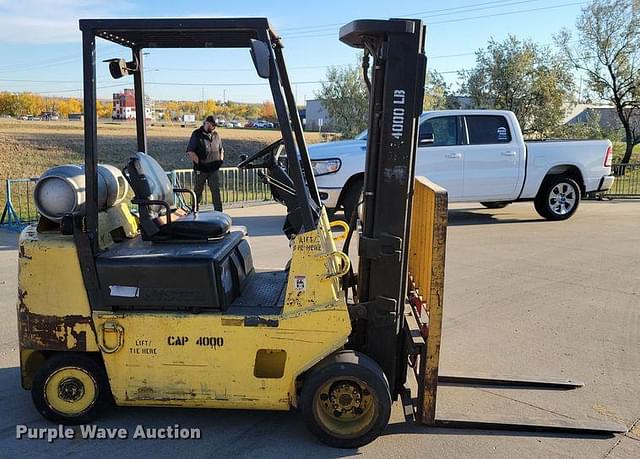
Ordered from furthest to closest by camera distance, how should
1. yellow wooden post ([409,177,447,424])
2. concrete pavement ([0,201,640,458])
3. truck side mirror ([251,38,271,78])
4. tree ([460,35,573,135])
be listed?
tree ([460,35,573,135]) → concrete pavement ([0,201,640,458]) → yellow wooden post ([409,177,447,424]) → truck side mirror ([251,38,271,78])

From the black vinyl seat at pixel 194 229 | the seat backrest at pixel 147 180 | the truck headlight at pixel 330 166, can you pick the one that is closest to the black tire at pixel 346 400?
the black vinyl seat at pixel 194 229

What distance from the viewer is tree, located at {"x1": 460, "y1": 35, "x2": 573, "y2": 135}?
27328 mm

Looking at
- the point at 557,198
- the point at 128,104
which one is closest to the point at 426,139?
the point at 557,198

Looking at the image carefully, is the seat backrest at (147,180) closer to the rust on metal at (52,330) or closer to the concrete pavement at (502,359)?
the rust on metal at (52,330)

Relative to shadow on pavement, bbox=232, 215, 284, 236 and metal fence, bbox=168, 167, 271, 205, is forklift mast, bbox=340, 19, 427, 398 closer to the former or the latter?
shadow on pavement, bbox=232, 215, 284, 236

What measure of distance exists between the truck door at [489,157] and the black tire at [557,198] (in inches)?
33.2

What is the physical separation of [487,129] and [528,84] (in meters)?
17.7

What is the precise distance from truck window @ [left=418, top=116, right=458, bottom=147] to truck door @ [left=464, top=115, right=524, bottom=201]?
0.26 m

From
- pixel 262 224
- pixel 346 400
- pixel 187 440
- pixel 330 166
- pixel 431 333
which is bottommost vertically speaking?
pixel 187 440

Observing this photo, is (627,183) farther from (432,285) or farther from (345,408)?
(345,408)

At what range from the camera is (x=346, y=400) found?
385 centimetres

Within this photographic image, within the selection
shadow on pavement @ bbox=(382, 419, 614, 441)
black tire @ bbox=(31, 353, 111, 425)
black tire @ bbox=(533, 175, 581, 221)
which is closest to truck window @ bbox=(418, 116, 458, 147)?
black tire @ bbox=(533, 175, 581, 221)

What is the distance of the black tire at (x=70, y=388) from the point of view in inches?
156

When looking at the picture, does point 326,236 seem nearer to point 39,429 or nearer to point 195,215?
point 195,215
